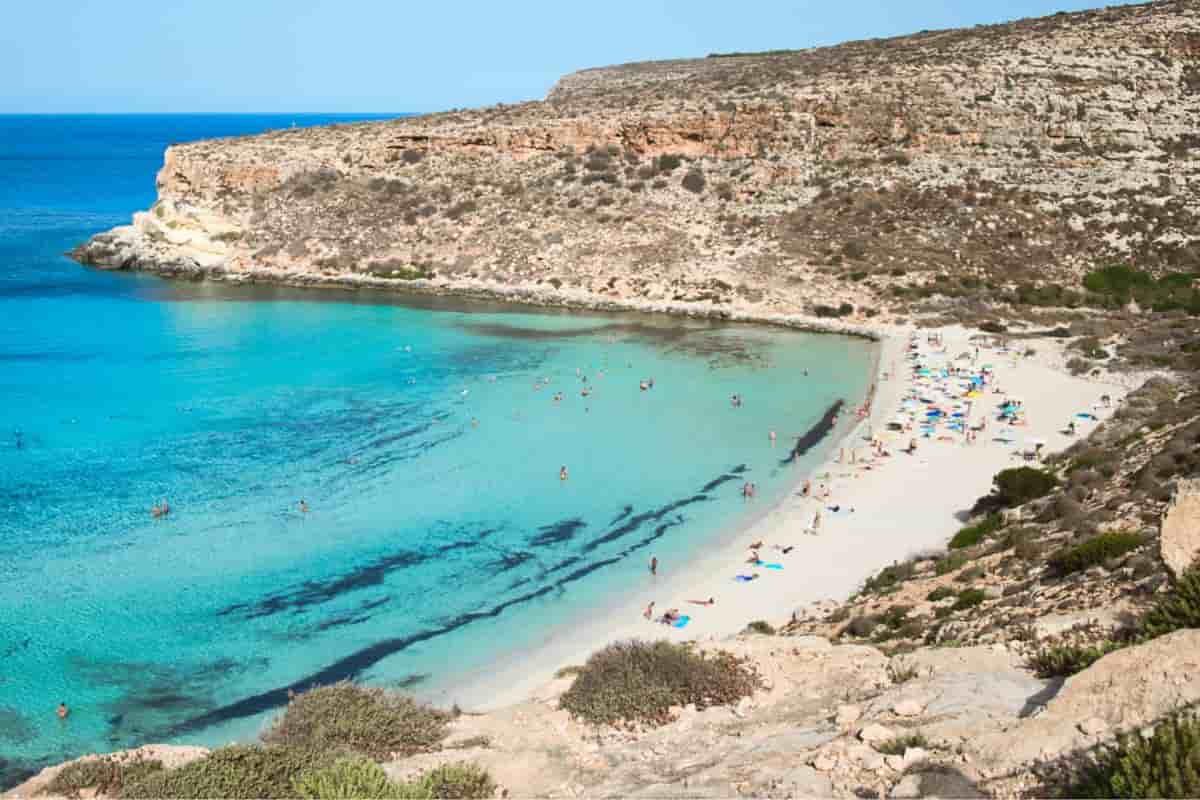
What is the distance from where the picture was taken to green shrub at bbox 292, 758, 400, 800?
874 centimetres

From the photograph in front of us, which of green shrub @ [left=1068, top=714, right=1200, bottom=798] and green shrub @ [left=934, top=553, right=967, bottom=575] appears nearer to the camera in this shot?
green shrub @ [left=1068, top=714, right=1200, bottom=798]

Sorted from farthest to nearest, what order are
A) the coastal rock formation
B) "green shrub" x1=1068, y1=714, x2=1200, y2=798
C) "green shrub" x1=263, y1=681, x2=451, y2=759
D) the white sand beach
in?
the white sand beach < "green shrub" x1=263, y1=681, x2=451, y2=759 < the coastal rock formation < "green shrub" x1=1068, y1=714, x2=1200, y2=798

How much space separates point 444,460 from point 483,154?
40.2m

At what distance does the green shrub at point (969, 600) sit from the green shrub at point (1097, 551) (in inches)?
44.1

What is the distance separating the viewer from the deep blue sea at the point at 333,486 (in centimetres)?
1830

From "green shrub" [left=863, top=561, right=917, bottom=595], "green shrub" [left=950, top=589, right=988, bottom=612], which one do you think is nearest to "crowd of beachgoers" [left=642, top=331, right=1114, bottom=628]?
"green shrub" [left=863, top=561, right=917, bottom=595]

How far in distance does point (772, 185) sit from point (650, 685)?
51.0 meters

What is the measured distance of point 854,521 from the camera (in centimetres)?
2414

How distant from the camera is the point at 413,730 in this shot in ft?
38.7

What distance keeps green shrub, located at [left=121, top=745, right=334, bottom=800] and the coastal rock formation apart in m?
8.62

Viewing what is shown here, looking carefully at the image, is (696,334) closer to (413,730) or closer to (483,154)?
(483,154)

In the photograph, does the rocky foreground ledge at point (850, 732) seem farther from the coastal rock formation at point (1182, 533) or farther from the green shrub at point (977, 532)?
the green shrub at point (977, 532)

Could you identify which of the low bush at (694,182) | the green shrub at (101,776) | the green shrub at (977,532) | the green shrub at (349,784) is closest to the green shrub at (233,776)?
the green shrub at (101,776)

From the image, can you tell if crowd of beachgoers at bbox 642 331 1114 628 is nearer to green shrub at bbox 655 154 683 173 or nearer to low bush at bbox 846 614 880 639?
low bush at bbox 846 614 880 639
